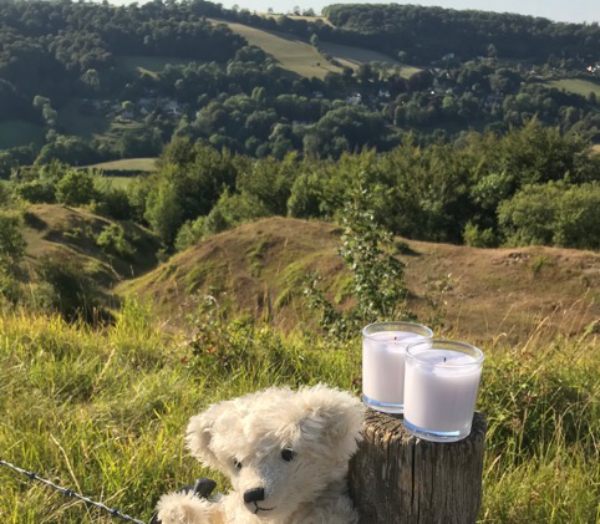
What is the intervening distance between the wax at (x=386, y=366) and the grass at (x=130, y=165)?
6669cm

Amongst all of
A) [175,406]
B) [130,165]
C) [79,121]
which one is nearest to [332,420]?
[175,406]

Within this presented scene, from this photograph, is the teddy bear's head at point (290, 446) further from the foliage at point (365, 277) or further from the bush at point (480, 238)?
the bush at point (480, 238)

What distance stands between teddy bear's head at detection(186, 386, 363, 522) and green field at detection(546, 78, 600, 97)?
96.2m

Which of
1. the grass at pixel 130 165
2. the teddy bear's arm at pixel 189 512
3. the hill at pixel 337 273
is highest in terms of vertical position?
the teddy bear's arm at pixel 189 512

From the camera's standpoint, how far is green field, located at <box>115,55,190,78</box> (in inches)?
3898

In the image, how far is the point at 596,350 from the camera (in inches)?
175

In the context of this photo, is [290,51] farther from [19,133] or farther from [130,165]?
[130,165]

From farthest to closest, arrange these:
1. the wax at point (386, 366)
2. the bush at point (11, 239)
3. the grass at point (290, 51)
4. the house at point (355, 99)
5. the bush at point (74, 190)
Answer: the grass at point (290, 51) → the house at point (355, 99) → the bush at point (74, 190) → the bush at point (11, 239) → the wax at point (386, 366)

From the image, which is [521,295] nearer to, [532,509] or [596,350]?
[596,350]

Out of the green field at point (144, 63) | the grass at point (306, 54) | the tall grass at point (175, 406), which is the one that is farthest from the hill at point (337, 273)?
the grass at point (306, 54)

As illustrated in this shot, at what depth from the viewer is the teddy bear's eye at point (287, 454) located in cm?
167

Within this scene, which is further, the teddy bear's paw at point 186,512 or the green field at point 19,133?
the green field at point 19,133

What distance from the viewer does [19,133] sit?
76625 mm

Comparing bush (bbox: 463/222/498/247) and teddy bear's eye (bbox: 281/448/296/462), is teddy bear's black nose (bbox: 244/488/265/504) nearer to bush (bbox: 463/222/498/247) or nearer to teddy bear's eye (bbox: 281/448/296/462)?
teddy bear's eye (bbox: 281/448/296/462)
